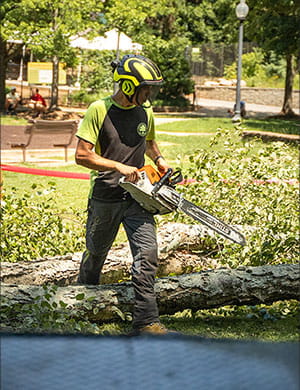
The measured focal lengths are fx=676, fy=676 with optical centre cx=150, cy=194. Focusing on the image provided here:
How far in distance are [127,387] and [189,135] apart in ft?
61.5

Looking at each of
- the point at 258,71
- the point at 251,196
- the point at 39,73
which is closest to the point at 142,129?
the point at 251,196

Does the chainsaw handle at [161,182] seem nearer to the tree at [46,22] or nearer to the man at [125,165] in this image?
the man at [125,165]

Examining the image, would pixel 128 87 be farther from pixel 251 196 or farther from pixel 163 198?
pixel 251 196

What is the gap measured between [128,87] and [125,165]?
0.45 m

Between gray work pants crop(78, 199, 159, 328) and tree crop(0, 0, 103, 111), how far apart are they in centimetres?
1731

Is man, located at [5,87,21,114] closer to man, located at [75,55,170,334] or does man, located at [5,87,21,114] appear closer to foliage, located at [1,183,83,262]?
foliage, located at [1,183,83,262]

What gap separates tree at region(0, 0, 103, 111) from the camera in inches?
816

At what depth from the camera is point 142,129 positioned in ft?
13.4

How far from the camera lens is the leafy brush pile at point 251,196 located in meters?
5.41

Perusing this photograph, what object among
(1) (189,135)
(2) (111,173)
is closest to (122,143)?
(2) (111,173)

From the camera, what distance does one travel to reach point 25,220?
5.45 m

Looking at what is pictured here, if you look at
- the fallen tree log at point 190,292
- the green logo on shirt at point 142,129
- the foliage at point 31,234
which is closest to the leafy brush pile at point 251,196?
the fallen tree log at point 190,292

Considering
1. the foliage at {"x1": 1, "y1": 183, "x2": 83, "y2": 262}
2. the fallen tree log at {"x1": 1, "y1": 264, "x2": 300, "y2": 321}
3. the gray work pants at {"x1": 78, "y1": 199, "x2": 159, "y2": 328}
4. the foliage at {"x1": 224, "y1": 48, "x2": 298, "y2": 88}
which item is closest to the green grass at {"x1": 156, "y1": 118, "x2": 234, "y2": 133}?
the foliage at {"x1": 1, "y1": 183, "x2": 83, "y2": 262}

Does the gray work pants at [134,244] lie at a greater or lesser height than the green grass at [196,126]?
lesser
